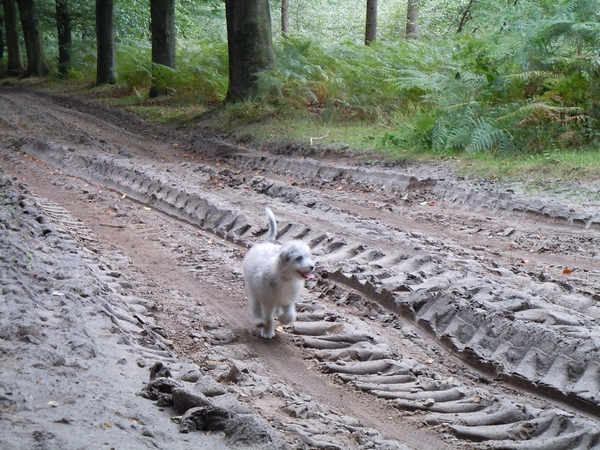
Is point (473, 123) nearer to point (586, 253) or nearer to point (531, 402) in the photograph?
point (586, 253)

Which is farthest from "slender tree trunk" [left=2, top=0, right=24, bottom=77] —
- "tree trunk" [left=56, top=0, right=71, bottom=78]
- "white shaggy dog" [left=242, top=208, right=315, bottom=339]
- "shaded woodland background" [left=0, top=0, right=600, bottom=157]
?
"white shaggy dog" [left=242, top=208, right=315, bottom=339]

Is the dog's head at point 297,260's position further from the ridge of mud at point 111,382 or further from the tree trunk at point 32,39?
the tree trunk at point 32,39

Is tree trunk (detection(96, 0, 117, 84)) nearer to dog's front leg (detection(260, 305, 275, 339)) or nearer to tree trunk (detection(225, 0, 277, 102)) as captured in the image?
tree trunk (detection(225, 0, 277, 102))

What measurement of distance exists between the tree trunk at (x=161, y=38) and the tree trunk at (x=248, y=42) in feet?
21.1

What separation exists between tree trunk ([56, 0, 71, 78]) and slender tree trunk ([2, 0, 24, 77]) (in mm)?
4129

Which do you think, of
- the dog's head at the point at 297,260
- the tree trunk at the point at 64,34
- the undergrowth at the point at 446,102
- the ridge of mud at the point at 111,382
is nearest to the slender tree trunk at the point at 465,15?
the undergrowth at the point at 446,102

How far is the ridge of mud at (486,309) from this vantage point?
574 cm

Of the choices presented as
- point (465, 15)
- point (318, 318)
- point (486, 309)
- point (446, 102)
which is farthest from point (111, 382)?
point (465, 15)

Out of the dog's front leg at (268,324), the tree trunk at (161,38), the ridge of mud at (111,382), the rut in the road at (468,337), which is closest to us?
the ridge of mud at (111,382)

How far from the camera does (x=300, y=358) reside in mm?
6379

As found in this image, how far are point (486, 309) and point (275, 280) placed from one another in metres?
2.05

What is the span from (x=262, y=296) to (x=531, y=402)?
8.47 ft

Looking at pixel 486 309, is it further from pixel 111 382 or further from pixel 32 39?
pixel 32 39

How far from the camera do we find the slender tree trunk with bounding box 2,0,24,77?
126ft
